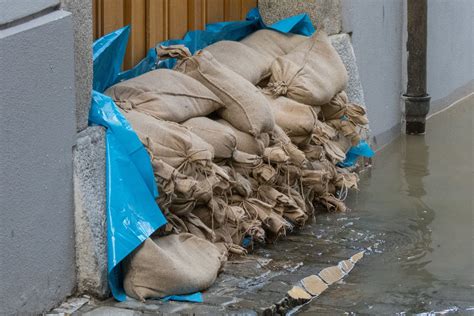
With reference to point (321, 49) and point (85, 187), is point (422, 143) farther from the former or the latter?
point (85, 187)

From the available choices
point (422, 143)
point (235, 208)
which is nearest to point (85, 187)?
point (235, 208)

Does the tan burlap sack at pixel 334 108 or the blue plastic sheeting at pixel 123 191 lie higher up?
the blue plastic sheeting at pixel 123 191

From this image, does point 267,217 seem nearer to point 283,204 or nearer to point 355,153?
Result: point 283,204

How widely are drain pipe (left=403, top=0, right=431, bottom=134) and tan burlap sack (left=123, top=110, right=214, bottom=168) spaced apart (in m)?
4.31

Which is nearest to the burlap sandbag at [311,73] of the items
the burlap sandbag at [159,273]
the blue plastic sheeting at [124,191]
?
the blue plastic sheeting at [124,191]

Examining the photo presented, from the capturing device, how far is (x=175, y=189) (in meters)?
5.07

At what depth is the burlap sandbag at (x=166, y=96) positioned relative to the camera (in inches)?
213

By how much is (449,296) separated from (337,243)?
973 mm

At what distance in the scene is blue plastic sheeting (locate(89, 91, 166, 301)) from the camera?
4785 mm

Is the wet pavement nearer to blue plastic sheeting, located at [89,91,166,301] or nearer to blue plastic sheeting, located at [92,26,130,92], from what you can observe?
blue plastic sheeting, located at [89,91,166,301]

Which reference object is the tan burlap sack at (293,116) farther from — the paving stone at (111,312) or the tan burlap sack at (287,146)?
the paving stone at (111,312)

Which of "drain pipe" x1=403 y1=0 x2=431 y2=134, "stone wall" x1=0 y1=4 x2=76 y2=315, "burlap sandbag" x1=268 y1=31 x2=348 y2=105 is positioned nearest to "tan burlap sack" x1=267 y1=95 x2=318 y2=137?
"burlap sandbag" x1=268 y1=31 x2=348 y2=105

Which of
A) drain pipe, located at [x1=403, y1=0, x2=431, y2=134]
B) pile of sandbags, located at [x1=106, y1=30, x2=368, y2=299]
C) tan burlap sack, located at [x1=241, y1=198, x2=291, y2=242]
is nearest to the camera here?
pile of sandbags, located at [x1=106, y1=30, x2=368, y2=299]

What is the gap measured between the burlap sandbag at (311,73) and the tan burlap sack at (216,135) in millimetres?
1139
